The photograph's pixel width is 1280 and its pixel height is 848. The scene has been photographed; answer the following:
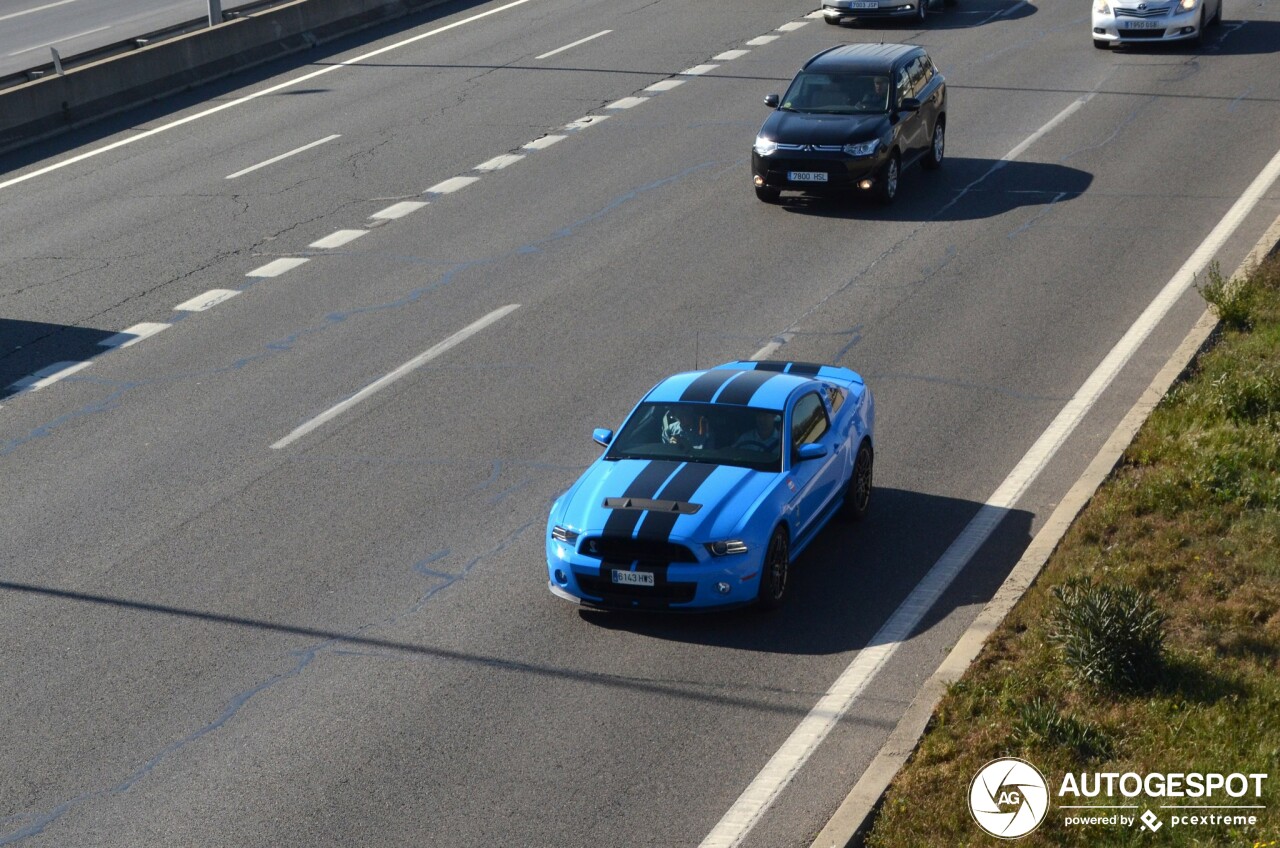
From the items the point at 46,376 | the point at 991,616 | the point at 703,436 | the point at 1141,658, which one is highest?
the point at 703,436

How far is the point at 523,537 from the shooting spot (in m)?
12.3

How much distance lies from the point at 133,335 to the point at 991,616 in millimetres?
11117

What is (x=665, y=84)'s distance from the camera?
28828mm

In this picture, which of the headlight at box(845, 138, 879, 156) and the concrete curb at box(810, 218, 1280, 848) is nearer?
the concrete curb at box(810, 218, 1280, 848)

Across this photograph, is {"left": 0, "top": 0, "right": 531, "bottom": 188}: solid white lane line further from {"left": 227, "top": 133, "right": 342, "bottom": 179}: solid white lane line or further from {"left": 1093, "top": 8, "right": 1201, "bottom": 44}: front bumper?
{"left": 1093, "top": 8, "right": 1201, "bottom": 44}: front bumper

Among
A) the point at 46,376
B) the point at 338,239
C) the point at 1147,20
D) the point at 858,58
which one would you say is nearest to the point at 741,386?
the point at 46,376

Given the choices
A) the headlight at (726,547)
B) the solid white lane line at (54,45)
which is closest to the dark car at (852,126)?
the headlight at (726,547)

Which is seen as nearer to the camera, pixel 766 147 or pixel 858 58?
pixel 766 147

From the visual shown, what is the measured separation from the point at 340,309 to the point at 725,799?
10.7 metres

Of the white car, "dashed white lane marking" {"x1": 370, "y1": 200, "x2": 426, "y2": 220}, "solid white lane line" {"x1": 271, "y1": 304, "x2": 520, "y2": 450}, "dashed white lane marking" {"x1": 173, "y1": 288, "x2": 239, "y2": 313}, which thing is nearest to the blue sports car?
"solid white lane line" {"x1": 271, "y1": 304, "x2": 520, "y2": 450}

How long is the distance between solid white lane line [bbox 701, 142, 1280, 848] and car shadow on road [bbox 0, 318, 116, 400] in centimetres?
990

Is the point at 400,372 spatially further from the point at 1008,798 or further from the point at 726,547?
the point at 1008,798

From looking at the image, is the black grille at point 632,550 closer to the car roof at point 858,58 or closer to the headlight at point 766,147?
the headlight at point 766,147

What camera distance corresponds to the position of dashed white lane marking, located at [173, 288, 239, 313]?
18408 millimetres
